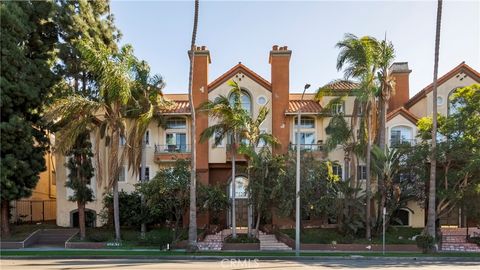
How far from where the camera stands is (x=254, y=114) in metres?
31.3

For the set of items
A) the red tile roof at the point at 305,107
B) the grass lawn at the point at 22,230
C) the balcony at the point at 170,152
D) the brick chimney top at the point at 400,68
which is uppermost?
the brick chimney top at the point at 400,68

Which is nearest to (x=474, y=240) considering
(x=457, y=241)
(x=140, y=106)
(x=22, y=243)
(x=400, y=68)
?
(x=457, y=241)

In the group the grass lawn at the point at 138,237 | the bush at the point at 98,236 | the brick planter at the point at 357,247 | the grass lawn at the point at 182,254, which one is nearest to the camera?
the grass lawn at the point at 182,254

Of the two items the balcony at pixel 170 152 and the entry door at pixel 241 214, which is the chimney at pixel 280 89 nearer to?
the entry door at pixel 241 214

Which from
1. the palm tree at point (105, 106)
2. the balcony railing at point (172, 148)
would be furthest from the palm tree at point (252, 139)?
the balcony railing at point (172, 148)

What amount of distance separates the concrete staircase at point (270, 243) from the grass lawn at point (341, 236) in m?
0.94

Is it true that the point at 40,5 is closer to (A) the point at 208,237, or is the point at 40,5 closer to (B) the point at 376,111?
(A) the point at 208,237

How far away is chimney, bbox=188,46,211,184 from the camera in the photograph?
30844 millimetres

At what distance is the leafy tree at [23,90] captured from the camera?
79.5 feet

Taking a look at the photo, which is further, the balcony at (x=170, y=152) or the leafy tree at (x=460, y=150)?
the balcony at (x=170, y=152)

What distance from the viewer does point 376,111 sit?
84.5ft

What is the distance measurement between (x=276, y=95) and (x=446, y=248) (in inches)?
586

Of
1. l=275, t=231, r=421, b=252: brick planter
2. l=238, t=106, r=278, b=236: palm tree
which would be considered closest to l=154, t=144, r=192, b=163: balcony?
l=238, t=106, r=278, b=236: palm tree

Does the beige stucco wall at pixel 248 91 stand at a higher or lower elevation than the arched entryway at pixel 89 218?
higher
